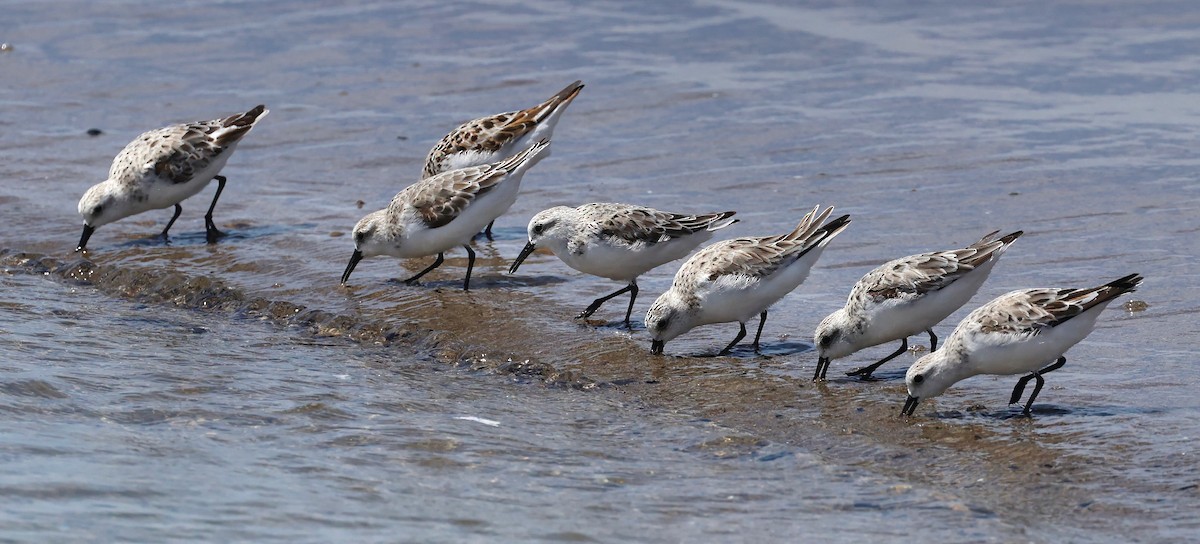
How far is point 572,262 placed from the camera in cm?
1135

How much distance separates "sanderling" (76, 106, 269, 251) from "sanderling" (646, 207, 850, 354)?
4969 mm

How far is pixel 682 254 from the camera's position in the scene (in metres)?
11.4

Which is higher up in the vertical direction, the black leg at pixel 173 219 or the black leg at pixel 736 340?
the black leg at pixel 736 340

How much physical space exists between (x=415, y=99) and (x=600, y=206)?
7483mm

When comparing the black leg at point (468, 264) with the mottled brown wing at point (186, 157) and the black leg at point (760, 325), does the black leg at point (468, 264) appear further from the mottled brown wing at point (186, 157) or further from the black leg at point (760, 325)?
the mottled brown wing at point (186, 157)

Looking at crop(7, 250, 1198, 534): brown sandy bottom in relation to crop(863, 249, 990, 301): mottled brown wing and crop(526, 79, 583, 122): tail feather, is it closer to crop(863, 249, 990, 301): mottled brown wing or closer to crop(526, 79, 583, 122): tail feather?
crop(863, 249, 990, 301): mottled brown wing

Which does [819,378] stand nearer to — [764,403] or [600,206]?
[764,403]

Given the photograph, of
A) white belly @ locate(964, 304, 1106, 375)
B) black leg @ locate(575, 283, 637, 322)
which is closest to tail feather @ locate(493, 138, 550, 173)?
black leg @ locate(575, 283, 637, 322)

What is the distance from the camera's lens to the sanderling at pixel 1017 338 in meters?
8.71

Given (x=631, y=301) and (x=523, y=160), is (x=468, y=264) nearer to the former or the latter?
(x=523, y=160)

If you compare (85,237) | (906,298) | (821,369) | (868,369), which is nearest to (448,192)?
(85,237)

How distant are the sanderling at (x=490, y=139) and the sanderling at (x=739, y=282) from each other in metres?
3.91

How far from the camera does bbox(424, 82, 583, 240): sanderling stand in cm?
1396

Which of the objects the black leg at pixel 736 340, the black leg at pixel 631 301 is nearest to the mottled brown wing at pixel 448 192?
the black leg at pixel 631 301
